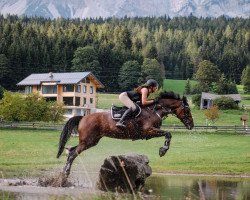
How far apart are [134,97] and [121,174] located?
8.69 feet

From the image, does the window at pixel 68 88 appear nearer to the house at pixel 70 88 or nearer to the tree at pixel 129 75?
the house at pixel 70 88

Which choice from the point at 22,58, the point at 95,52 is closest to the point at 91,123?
the point at 22,58

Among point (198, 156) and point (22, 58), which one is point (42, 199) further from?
point (22, 58)

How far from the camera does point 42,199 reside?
16109 millimetres

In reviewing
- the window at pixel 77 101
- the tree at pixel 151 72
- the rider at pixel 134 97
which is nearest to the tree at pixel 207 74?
the tree at pixel 151 72

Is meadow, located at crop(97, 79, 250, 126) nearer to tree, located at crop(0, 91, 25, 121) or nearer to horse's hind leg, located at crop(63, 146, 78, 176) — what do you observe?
tree, located at crop(0, 91, 25, 121)

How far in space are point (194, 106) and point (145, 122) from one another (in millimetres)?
100877

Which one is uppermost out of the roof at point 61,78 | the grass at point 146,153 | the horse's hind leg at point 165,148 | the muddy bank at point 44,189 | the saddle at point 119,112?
the saddle at point 119,112

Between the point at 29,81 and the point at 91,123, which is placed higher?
the point at 91,123

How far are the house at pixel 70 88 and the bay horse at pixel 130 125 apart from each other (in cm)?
8593

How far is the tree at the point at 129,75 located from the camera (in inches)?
5989

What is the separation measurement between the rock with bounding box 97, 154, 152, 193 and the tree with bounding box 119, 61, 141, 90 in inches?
5129

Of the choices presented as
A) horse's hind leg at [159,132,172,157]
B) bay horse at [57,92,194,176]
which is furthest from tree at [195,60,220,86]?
horse's hind leg at [159,132,172,157]

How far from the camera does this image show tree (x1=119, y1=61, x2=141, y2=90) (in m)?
152
